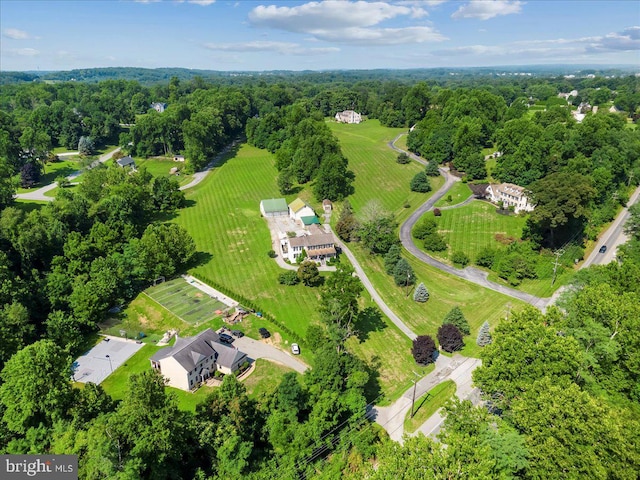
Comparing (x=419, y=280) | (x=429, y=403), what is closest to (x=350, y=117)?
(x=419, y=280)

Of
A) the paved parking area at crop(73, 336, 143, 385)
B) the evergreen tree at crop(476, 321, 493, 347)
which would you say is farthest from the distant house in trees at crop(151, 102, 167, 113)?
the evergreen tree at crop(476, 321, 493, 347)

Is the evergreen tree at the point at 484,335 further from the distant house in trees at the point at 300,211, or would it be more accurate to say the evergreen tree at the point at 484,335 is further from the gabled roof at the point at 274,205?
the gabled roof at the point at 274,205

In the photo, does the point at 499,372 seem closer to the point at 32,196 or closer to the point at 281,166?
the point at 281,166

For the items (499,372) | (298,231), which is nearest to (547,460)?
(499,372)

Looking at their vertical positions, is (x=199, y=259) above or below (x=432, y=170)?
Answer: below

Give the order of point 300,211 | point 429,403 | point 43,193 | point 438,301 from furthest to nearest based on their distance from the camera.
A: point 43,193 < point 300,211 < point 438,301 < point 429,403
